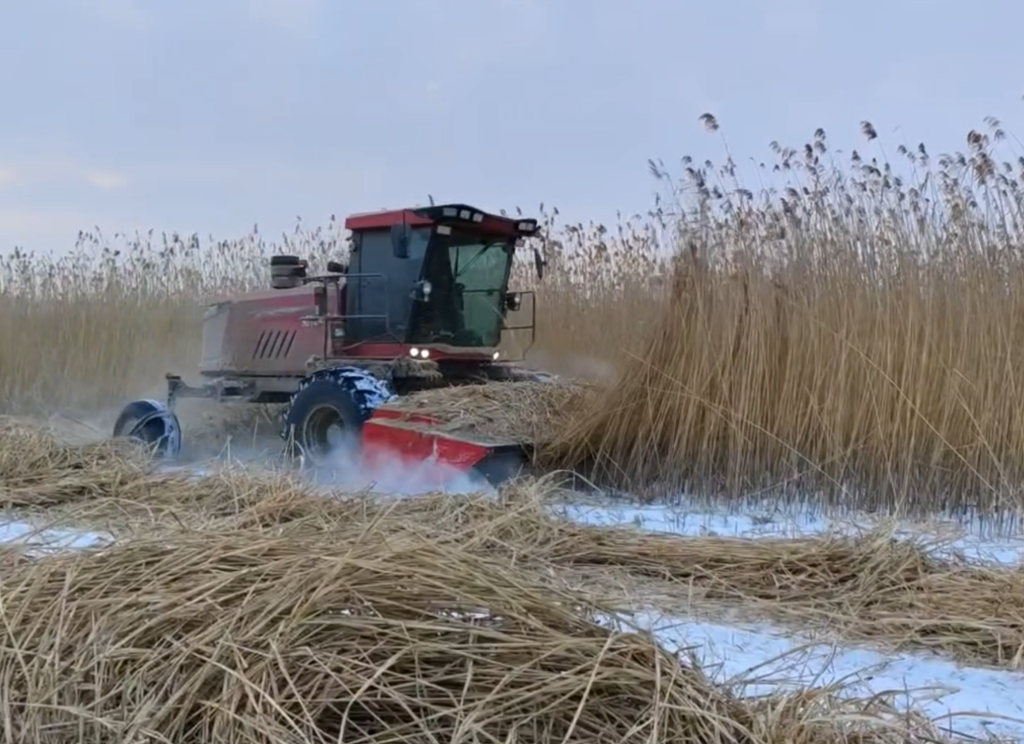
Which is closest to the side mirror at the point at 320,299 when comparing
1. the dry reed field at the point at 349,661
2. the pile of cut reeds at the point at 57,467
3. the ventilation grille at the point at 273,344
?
the ventilation grille at the point at 273,344

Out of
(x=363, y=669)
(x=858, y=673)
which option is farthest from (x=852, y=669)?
(x=363, y=669)

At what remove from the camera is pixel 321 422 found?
538 centimetres

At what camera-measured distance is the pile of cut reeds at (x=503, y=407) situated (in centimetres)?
459

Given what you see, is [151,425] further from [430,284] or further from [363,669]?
[363,669]

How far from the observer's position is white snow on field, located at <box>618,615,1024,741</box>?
1.70m

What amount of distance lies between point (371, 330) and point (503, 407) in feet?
5.15

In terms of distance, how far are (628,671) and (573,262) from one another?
21.0ft

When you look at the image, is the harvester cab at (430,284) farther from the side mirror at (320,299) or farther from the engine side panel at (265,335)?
the engine side panel at (265,335)

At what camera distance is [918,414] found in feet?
12.0

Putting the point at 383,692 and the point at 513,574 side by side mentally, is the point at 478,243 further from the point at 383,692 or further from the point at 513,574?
the point at 383,692

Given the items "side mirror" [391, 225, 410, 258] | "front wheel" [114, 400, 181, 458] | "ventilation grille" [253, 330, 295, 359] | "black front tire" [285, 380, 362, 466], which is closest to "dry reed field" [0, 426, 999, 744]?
"black front tire" [285, 380, 362, 466]

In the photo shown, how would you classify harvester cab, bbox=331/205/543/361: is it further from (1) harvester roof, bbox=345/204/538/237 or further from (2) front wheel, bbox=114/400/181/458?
(2) front wheel, bbox=114/400/181/458

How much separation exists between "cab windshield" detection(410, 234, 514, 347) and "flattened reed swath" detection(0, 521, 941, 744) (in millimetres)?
4204

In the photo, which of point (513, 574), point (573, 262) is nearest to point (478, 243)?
point (573, 262)
